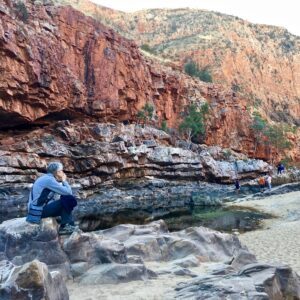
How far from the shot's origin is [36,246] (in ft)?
27.3

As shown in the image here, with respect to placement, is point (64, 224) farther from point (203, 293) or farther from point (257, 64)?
point (257, 64)

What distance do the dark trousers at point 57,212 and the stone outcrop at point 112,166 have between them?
2513cm

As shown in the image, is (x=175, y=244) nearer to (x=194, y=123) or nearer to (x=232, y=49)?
(x=194, y=123)

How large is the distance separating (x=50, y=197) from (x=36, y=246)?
1.02 meters

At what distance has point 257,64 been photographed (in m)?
102

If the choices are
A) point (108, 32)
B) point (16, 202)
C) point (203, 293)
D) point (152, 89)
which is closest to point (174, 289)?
point (203, 293)

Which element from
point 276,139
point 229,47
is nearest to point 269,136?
point 276,139

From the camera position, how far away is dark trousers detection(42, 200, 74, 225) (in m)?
8.55

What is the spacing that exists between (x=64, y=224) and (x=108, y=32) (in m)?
54.3

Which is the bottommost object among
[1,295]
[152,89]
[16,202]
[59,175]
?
[16,202]

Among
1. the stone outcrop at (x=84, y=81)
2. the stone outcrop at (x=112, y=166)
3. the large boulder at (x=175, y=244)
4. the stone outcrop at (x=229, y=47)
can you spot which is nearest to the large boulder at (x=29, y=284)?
the large boulder at (x=175, y=244)

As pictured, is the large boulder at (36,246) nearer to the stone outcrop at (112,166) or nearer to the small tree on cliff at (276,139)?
the stone outcrop at (112,166)

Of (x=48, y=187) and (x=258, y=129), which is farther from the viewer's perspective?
(x=258, y=129)

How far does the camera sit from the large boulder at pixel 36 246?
8.27 m
